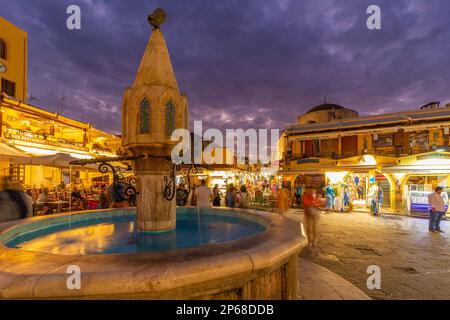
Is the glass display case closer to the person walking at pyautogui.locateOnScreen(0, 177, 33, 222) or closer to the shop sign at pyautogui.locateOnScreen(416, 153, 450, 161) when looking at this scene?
the shop sign at pyautogui.locateOnScreen(416, 153, 450, 161)

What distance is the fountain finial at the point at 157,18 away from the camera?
17.1 ft

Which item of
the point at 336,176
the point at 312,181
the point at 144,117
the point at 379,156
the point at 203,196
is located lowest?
the point at 312,181

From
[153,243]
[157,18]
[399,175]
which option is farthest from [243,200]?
[399,175]

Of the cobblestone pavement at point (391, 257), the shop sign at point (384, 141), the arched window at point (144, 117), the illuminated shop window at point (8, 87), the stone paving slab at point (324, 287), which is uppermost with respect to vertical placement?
the illuminated shop window at point (8, 87)

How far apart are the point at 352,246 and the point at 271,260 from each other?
239 inches

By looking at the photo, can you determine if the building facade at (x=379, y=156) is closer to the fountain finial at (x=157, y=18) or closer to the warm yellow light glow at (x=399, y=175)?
the warm yellow light glow at (x=399, y=175)

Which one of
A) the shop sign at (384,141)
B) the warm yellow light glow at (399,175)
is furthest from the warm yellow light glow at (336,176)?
the shop sign at (384,141)

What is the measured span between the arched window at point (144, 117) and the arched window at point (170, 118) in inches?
15.2

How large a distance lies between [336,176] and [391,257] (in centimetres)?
1231

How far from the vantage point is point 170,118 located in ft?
16.7

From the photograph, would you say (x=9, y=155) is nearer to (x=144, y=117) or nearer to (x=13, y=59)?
(x=144, y=117)

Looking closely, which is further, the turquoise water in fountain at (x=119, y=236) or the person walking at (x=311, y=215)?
the person walking at (x=311, y=215)

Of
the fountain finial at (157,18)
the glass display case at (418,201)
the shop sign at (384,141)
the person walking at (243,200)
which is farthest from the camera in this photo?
the shop sign at (384,141)

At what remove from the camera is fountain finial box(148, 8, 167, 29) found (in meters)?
5.22
